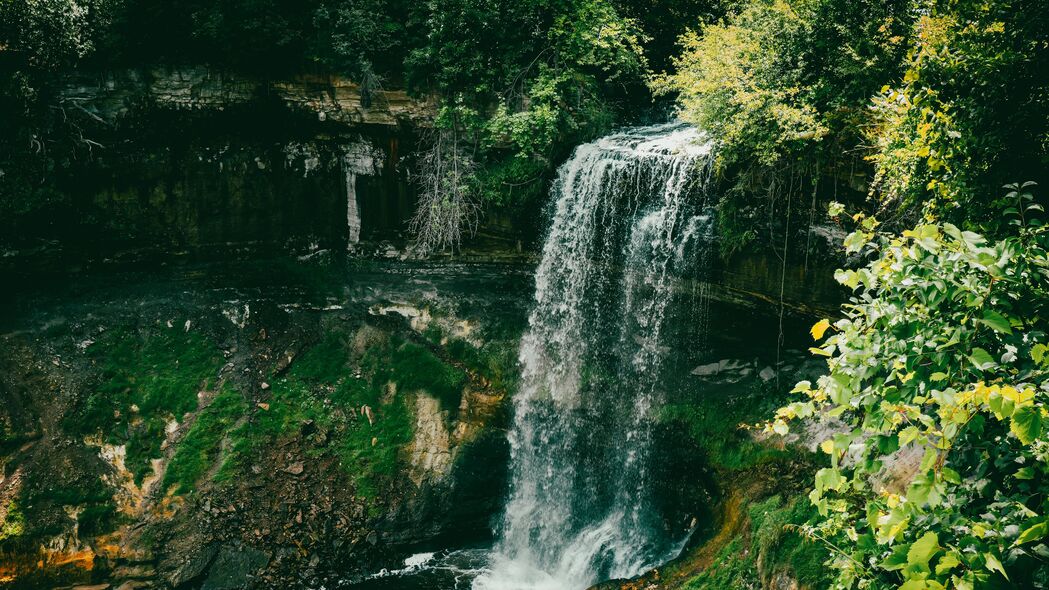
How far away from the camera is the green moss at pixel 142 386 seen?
11.6m

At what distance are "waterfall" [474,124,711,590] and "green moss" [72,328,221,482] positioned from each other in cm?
643

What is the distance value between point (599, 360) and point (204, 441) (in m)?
7.71

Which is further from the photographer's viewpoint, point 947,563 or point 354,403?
point 354,403

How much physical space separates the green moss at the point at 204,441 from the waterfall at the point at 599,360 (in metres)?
5.50

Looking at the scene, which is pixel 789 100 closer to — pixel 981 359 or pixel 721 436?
pixel 721 436

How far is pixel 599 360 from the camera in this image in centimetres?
1225

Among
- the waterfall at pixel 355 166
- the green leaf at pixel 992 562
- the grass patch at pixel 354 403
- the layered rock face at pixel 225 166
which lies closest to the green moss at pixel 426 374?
the grass patch at pixel 354 403

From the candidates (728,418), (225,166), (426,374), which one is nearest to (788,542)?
(728,418)

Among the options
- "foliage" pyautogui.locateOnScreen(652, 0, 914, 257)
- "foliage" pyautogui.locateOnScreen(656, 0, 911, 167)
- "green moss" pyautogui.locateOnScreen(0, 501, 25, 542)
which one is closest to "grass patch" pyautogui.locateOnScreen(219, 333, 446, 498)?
"green moss" pyautogui.locateOnScreen(0, 501, 25, 542)

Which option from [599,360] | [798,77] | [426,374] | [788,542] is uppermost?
[798,77]

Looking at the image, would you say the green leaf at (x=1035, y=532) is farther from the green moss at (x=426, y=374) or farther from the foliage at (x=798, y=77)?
the green moss at (x=426, y=374)

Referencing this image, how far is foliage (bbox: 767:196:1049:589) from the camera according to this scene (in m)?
2.76

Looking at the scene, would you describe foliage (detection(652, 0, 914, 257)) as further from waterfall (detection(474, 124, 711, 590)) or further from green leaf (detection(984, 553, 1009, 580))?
green leaf (detection(984, 553, 1009, 580))

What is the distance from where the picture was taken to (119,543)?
10953 millimetres
